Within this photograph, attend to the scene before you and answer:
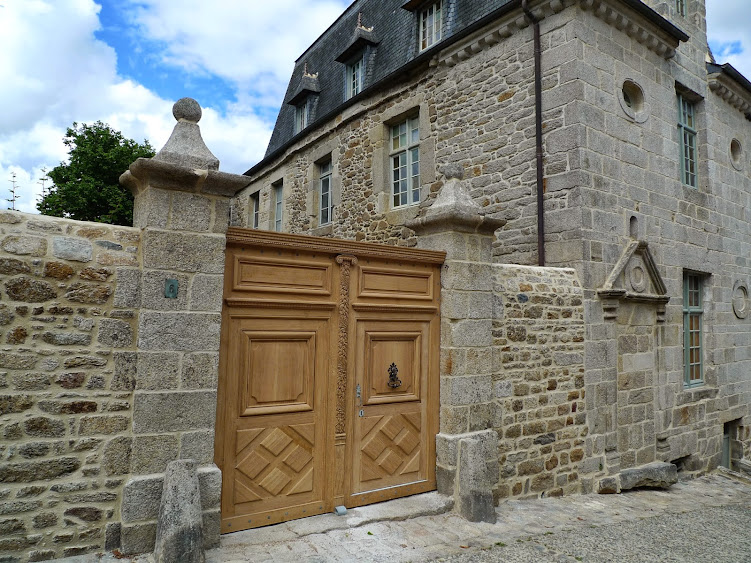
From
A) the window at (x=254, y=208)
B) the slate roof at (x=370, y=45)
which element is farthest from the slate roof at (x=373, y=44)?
the window at (x=254, y=208)

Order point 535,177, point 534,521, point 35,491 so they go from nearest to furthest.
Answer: point 35,491 < point 534,521 < point 535,177

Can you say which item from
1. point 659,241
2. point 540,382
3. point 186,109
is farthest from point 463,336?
point 659,241

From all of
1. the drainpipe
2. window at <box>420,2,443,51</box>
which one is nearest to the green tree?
window at <box>420,2,443,51</box>

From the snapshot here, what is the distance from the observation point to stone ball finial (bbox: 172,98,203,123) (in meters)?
3.41

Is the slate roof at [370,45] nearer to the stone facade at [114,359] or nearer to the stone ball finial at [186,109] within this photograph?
the stone ball finial at [186,109]

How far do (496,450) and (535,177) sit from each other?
3279 mm

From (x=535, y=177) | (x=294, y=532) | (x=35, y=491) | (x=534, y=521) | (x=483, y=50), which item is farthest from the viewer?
(x=483, y=50)

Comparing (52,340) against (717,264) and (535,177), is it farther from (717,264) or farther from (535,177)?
(717,264)

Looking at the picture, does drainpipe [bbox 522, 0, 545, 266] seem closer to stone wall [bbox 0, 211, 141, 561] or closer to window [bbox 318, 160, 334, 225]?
stone wall [bbox 0, 211, 141, 561]

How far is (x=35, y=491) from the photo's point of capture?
2.87 metres

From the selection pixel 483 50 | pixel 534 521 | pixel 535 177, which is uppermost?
pixel 483 50

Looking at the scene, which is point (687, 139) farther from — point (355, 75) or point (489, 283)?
point (355, 75)

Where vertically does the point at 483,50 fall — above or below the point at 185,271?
above

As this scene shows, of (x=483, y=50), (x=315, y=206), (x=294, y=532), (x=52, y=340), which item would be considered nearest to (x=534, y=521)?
(x=294, y=532)
